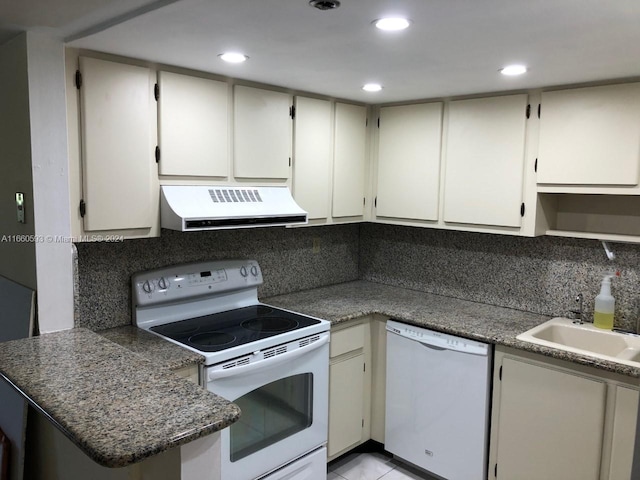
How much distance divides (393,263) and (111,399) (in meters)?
2.44

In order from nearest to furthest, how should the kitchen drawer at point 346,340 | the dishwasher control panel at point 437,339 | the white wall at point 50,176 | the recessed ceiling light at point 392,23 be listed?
the recessed ceiling light at point 392,23 < the white wall at point 50,176 < the dishwasher control panel at point 437,339 < the kitchen drawer at point 346,340

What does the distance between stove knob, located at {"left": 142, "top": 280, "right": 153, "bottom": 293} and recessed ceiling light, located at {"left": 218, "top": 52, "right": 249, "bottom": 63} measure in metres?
1.12

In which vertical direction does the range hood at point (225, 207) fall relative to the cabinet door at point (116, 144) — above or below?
below

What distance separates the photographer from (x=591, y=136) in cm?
239

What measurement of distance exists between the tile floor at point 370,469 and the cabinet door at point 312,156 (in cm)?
145

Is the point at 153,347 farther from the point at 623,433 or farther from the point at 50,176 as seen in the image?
the point at 623,433

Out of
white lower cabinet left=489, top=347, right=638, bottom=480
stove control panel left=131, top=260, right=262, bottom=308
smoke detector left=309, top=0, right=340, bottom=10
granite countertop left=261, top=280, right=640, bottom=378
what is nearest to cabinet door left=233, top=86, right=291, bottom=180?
stove control panel left=131, top=260, right=262, bottom=308

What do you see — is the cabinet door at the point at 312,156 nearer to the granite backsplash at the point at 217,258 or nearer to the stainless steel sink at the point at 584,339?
the granite backsplash at the point at 217,258

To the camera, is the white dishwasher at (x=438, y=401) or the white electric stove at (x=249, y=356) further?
the white dishwasher at (x=438, y=401)

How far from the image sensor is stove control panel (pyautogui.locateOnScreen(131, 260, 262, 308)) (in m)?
2.48

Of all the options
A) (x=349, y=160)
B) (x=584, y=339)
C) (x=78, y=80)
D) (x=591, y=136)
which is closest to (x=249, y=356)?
(x=78, y=80)

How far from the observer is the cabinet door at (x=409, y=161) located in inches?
117

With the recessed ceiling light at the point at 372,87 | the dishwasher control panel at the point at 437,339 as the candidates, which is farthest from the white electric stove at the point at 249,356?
the recessed ceiling light at the point at 372,87

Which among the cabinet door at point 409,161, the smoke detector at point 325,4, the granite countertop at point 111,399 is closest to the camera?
the granite countertop at point 111,399
